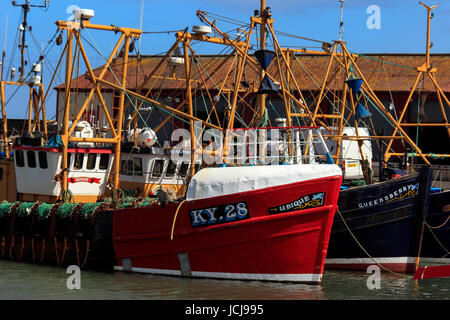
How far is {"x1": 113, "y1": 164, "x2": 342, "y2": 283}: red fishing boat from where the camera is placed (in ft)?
58.0

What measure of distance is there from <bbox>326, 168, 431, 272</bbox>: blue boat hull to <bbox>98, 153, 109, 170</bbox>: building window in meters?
7.56

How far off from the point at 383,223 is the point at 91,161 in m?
9.31

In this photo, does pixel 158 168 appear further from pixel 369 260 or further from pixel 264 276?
pixel 369 260

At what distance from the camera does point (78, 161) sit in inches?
906

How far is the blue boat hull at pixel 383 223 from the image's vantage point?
21.0m

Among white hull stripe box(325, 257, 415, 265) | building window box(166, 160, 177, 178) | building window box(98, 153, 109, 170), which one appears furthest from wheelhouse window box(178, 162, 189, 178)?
white hull stripe box(325, 257, 415, 265)

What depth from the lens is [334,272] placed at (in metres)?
21.7

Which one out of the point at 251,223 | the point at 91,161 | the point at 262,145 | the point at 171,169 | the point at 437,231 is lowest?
the point at 437,231

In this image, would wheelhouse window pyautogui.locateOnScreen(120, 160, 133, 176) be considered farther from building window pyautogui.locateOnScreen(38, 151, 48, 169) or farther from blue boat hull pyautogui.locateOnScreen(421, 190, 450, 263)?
blue boat hull pyautogui.locateOnScreen(421, 190, 450, 263)

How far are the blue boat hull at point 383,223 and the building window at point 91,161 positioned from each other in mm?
7858

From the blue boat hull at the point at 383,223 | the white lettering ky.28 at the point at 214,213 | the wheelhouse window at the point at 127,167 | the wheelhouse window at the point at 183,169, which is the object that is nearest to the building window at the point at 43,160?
the wheelhouse window at the point at 127,167

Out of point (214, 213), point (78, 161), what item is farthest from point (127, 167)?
point (214, 213)
